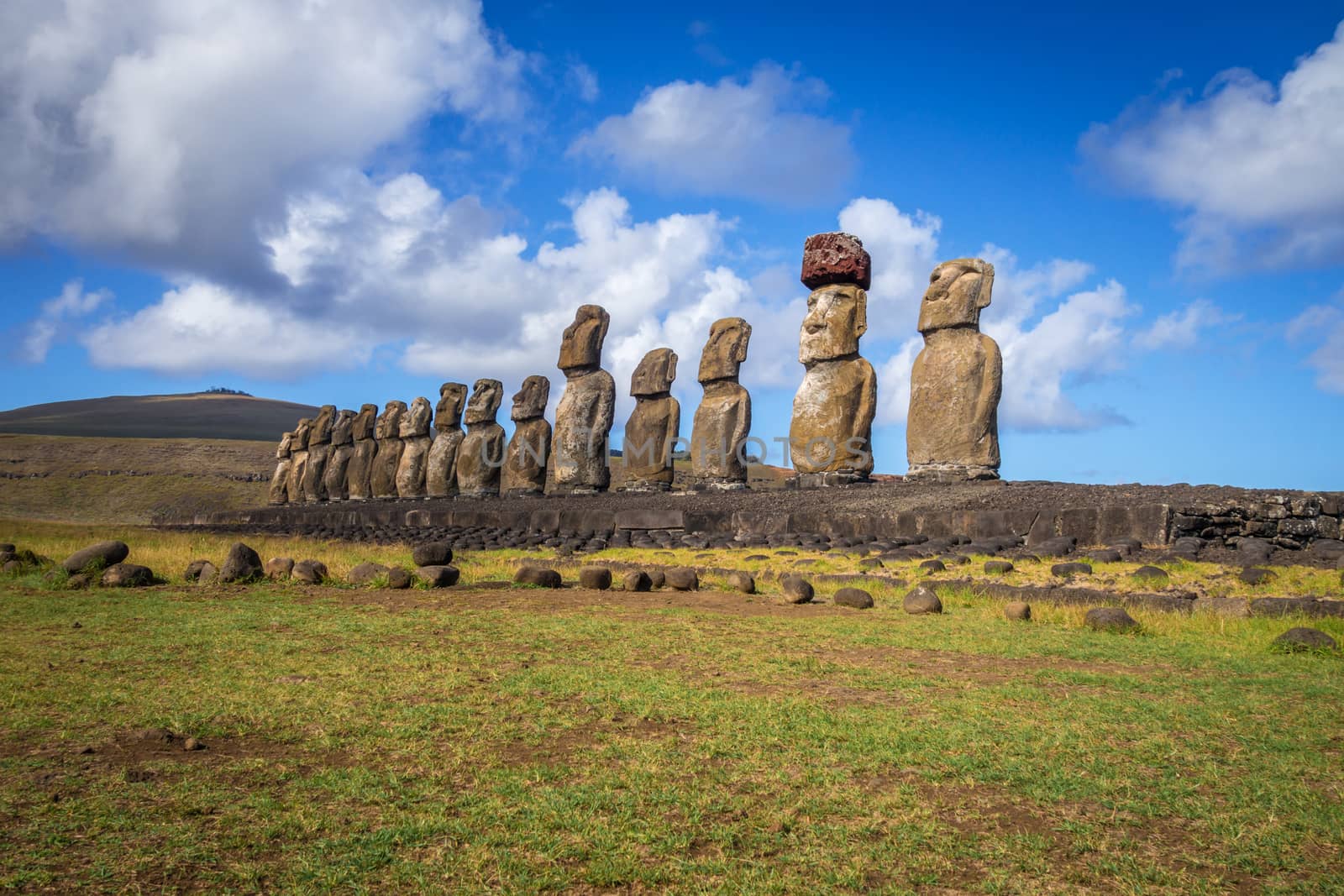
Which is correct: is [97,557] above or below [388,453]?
below

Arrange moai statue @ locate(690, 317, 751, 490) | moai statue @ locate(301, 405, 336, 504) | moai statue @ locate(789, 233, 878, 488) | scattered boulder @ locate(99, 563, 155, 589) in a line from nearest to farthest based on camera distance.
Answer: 1. scattered boulder @ locate(99, 563, 155, 589)
2. moai statue @ locate(789, 233, 878, 488)
3. moai statue @ locate(690, 317, 751, 490)
4. moai statue @ locate(301, 405, 336, 504)

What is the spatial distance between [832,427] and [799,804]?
12.4 metres

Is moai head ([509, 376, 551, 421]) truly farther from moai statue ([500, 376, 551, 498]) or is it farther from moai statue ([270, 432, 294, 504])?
moai statue ([270, 432, 294, 504])

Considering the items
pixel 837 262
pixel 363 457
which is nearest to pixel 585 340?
pixel 837 262

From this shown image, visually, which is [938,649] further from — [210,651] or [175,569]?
[175,569]

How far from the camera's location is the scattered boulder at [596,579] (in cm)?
777

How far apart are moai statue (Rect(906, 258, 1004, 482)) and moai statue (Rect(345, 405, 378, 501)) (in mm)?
17475

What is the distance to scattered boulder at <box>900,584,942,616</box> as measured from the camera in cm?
646

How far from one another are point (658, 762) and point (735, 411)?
44.9ft

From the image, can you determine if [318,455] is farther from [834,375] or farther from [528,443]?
[834,375]

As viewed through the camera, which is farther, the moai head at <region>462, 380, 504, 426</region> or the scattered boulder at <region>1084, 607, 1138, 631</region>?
the moai head at <region>462, 380, 504, 426</region>

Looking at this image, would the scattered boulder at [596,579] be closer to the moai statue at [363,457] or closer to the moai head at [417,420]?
the moai head at [417,420]

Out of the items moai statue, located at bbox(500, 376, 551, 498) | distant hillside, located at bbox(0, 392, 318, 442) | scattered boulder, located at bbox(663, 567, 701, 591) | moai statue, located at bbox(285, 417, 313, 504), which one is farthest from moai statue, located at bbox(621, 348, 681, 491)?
distant hillside, located at bbox(0, 392, 318, 442)

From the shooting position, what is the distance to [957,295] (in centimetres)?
1380
